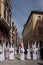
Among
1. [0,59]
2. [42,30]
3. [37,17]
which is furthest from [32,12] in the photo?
[0,59]

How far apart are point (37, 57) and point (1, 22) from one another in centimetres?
895

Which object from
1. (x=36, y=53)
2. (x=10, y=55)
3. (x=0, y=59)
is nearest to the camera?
(x=0, y=59)

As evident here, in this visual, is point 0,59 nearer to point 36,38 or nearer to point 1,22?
point 1,22

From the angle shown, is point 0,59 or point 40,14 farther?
point 40,14

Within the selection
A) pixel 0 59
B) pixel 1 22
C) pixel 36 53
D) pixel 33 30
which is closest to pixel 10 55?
pixel 0 59

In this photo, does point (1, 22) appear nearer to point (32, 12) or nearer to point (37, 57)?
point (37, 57)

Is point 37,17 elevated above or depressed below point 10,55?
above

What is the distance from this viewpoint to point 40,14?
175ft

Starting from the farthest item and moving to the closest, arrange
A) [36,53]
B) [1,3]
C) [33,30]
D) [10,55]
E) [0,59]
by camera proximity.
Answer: [33,30] → [1,3] → [36,53] → [10,55] → [0,59]

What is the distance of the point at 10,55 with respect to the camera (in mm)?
25391

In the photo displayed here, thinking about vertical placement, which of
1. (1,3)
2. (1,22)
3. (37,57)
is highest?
(1,3)

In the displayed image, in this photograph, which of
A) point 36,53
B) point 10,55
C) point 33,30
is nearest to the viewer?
point 10,55

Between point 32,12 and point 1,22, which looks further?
point 32,12

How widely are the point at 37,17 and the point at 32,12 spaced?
176cm
